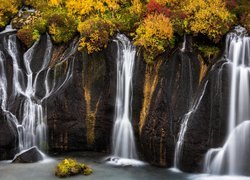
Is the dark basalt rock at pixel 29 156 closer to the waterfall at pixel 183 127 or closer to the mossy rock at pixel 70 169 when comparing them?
the mossy rock at pixel 70 169

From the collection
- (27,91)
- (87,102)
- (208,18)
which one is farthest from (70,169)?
(208,18)

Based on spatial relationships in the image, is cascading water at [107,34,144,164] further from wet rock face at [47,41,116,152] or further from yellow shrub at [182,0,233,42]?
yellow shrub at [182,0,233,42]

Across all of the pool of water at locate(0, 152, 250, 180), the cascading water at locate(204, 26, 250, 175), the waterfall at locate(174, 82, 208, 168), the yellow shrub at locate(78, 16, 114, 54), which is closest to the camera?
the cascading water at locate(204, 26, 250, 175)

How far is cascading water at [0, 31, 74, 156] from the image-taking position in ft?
61.7

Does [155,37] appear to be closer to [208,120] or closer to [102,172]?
[208,120]

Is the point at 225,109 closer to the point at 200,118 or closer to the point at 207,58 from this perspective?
the point at 200,118

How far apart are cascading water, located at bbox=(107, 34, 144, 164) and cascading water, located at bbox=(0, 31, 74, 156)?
2.08m

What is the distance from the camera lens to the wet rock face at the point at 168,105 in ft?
56.3

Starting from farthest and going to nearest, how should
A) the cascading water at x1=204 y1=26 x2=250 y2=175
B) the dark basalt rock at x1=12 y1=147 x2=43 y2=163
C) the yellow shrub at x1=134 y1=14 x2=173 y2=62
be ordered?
the dark basalt rock at x1=12 y1=147 x2=43 y2=163 < the yellow shrub at x1=134 y1=14 x2=173 y2=62 < the cascading water at x1=204 y1=26 x2=250 y2=175

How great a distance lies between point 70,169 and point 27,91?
4279 mm

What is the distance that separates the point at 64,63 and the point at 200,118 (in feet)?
19.5

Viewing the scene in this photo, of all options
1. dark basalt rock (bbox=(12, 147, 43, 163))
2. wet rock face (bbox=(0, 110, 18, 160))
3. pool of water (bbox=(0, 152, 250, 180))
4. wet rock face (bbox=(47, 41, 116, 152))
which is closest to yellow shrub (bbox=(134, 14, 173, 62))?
wet rock face (bbox=(47, 41, 116, 152))

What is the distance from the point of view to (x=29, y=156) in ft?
59.3

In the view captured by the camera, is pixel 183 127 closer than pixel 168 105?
Yes
